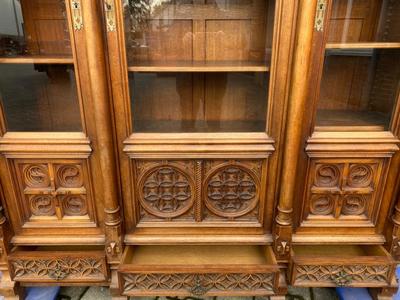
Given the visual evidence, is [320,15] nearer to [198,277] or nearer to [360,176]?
[360,176]

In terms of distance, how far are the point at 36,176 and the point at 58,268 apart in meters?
0.34

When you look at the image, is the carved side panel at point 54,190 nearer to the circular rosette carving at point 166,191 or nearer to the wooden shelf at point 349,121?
the circular rosette carving at point 166,191

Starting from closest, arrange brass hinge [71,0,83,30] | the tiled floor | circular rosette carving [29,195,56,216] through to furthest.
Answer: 1. brass hinge [71,0,83,30]
2. circular rosette carving [29,195,56,216]
3. the tiled floor

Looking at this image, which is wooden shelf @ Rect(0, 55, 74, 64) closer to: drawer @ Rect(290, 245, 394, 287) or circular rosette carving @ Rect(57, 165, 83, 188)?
circular rosette carving @ Rect(57, 165, 83, 188)

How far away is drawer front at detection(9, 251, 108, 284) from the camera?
41.9 inches

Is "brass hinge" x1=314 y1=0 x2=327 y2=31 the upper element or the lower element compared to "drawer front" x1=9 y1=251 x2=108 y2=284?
upper

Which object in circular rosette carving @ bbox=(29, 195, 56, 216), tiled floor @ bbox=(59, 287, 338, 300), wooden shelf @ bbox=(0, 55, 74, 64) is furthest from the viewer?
tiled floor @ bbox=(59, 287, 338, 300)

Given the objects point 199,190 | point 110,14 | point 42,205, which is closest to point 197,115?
point 199,190

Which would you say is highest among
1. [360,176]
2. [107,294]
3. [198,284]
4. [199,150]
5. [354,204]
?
[199,150]

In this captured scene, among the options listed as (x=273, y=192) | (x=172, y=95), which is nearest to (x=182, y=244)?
(x=273, y=192)

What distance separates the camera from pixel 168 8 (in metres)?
1.04

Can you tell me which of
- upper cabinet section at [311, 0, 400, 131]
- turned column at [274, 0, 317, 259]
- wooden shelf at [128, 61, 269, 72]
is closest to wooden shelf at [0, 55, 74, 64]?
wooden shelf at [128, 61, 269, 72]

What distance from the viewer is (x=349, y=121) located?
1078 millimetres

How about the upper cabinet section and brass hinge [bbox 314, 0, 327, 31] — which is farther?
the upper cabinet section
